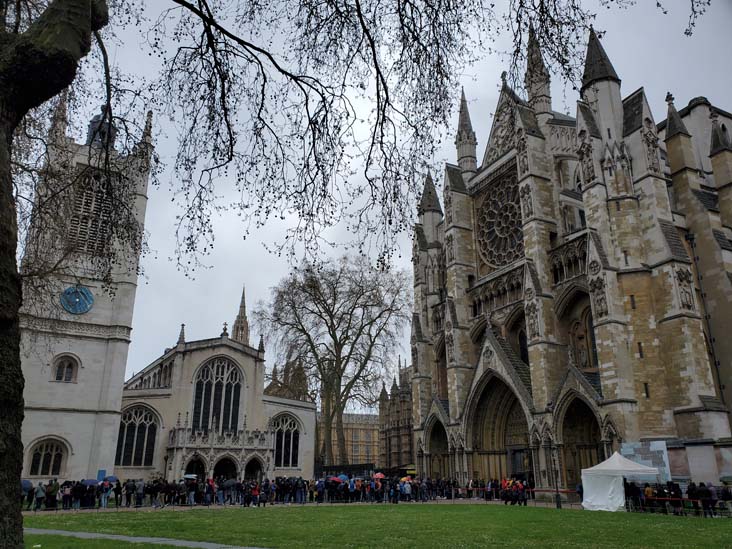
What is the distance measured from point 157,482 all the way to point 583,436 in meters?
18.1

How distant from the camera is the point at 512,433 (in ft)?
94.7

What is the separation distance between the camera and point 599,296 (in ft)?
74.8

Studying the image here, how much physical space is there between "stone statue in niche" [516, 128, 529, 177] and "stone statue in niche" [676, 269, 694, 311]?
923 cm

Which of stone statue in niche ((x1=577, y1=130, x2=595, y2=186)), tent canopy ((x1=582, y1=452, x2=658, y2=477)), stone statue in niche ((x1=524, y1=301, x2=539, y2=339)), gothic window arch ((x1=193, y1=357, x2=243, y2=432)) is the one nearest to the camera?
tent canopy ((x1=582, y1=452, x2=658, y2=477))

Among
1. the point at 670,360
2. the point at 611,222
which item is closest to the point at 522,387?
the point at 670,360

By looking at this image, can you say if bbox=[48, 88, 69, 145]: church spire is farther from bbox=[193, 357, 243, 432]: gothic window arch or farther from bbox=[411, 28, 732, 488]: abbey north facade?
bbox=[193, 357, 243, 432]: gothic window arch

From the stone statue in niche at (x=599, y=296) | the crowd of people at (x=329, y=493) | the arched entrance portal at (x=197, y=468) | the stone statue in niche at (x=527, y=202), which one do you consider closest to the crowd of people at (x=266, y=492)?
the crowd of people at (x=329, y=493)

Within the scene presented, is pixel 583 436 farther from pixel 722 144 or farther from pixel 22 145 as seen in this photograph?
pixel 22 145

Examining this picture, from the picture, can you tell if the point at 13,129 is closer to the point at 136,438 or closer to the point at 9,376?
the point at 9,376

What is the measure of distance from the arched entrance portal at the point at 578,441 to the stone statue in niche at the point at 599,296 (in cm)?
385

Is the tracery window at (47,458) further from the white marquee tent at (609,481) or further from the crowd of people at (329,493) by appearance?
the white marquee tent at (609,481)

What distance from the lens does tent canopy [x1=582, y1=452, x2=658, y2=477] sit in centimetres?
1795

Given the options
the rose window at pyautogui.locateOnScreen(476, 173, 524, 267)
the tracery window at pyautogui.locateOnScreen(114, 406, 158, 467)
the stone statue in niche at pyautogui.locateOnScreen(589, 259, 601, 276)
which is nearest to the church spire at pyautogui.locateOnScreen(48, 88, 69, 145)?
the stone statue in niche at pyautogui.locateOnScreen(589, 259, 601, 276)

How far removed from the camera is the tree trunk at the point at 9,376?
412 centimetres
